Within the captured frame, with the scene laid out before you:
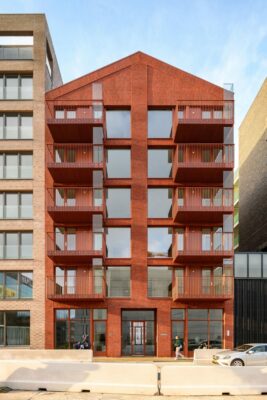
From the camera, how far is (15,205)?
34.7 meters

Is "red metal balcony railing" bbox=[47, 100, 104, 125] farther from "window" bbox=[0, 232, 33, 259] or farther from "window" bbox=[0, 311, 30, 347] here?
"window" bbox=[0, 311, 30, 347]

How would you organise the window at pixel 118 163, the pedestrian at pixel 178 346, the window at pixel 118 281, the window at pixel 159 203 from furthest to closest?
the window at pixel 118 163 → the window at pixel 159 203 → the window at pixel 118 281 → the pedestrian at pixel 178 346

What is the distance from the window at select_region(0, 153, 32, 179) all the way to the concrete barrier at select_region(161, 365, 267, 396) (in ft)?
68.5

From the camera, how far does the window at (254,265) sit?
3441cm

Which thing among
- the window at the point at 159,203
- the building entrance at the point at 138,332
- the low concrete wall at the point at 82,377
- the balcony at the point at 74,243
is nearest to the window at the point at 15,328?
the balcony at the point at 74,243

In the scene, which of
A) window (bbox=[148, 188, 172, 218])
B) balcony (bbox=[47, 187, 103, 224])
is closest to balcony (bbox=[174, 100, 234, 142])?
window (bbox=[148, 188, 172, 218])

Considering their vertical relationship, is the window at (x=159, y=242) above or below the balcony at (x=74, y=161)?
below

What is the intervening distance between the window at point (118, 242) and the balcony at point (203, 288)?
418cm

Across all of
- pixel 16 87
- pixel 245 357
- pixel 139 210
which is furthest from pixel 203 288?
pixel 16 87

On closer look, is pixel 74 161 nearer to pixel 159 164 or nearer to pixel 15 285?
pixel 159 164

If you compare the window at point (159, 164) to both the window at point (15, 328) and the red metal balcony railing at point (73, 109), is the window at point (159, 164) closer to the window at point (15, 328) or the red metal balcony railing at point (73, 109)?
the red metal balcony railing at point (73, 109)

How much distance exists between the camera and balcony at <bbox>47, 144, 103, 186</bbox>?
108ft

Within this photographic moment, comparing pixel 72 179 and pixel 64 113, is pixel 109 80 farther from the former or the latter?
pixel 72 179

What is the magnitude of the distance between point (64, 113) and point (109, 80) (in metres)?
4.08
